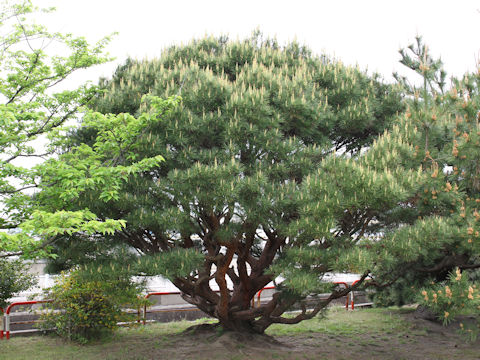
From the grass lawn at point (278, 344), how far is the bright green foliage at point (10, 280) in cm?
107

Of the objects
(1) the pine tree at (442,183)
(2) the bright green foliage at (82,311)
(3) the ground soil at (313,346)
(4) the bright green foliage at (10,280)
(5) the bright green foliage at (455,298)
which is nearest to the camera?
(5) the bright green foliage at (455,298)

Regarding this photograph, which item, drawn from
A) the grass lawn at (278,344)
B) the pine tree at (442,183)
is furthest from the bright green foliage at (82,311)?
the pine tree at (442,183)

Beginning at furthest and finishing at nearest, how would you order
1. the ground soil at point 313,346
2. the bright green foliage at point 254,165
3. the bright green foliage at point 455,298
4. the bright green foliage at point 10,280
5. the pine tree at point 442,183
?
the bright green foliage at point 10,280 < the ground soil at point 313,346 < the bright green foliage at point 254,165 < the pine tree at point 442,183 < the bright green foliage at point 455,298

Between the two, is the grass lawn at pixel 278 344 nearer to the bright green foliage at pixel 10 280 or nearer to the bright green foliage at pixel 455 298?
the bright green foliage at pixel 10 280

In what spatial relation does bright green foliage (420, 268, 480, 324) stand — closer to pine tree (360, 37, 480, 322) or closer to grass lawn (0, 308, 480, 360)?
pine tree (360, 37, 480, 322)

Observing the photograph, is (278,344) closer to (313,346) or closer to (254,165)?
(313,346)

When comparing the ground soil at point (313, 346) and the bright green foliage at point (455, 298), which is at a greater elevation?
the bright green foliage at point (455, 298)

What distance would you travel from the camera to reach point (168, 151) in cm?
680

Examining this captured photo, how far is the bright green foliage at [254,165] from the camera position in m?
6.10

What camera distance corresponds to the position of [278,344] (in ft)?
29.5

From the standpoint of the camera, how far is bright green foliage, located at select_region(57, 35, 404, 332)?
6.10 meters

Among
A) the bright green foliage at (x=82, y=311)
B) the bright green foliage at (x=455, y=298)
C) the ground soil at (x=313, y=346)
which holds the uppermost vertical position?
the bright green foliage at (x=455, y=298)

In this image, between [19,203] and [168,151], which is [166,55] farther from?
[19,203]

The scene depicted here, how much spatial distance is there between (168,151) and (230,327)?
13.3 feet
